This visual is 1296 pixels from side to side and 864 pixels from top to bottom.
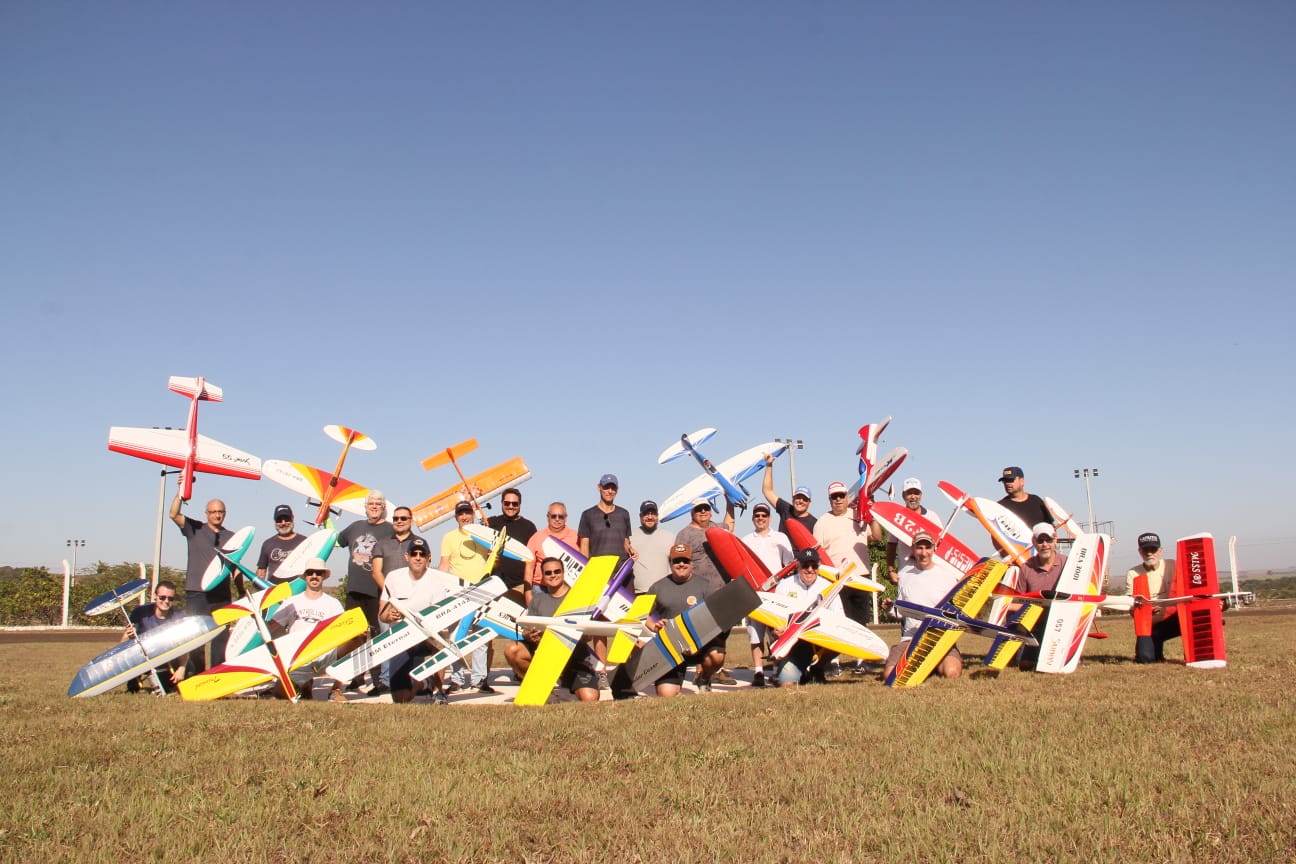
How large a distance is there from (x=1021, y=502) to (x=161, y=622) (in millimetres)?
11258

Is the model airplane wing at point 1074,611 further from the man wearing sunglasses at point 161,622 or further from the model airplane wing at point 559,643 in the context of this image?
A: the man wearing sunglasses at point 161,622

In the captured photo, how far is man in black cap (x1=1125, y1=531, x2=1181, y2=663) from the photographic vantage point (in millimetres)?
10844

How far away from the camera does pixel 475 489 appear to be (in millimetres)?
13891

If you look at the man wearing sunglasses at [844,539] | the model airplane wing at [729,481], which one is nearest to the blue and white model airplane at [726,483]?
the model airplane wing at [729,481]

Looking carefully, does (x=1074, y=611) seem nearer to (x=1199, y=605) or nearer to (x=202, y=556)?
(x=1199, y=605)

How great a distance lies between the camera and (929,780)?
193 inches

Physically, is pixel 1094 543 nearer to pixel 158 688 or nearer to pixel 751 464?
pixel 751 464

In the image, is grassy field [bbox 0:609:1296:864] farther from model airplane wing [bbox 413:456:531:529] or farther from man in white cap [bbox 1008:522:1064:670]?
model airplane wing [bbox 413:456:531:529]

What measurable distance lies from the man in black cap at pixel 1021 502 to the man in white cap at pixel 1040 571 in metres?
0.65

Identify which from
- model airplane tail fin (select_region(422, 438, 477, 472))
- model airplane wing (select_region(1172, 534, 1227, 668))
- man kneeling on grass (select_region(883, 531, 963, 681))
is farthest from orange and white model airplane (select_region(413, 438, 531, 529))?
model airplane wing (select_region(1172, 534, 1227, 668))

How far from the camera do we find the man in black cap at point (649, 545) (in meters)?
10.6

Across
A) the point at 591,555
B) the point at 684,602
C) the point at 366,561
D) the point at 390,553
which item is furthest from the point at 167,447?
the point at 684,602

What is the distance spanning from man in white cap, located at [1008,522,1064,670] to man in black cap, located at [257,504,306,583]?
9.28 meters

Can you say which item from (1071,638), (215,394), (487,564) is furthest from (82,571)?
(1071,638)
